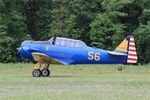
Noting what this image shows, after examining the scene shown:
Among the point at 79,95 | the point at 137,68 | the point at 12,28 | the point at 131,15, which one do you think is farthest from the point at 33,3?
the point at 79,95

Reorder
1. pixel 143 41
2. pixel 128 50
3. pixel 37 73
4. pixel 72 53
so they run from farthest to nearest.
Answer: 1. pixel 143 41
2. pixel 128 50
3. pixel 72 53
4. pixel 37 73

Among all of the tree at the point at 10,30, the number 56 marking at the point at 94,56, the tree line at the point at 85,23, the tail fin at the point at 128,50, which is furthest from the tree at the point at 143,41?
the number 56 marking at the point at 94,56

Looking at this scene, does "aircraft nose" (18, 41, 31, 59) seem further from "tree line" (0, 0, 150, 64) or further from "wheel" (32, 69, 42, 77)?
"tree line" (0, 0, 150, 64)

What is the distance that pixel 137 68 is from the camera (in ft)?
138

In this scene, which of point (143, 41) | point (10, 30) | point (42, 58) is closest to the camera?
point (42, 58)

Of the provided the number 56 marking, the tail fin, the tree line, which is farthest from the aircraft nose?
the tree line

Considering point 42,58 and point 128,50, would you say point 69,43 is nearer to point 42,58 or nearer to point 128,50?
point 42,58

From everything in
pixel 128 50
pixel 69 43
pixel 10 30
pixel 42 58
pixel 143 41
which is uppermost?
pixel 10 30

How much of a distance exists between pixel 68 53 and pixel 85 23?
27.8 meters

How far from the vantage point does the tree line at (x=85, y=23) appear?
56.9 metres

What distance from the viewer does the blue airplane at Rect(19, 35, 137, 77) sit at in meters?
32.8

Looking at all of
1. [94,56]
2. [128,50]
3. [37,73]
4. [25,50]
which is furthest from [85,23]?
[37,73]

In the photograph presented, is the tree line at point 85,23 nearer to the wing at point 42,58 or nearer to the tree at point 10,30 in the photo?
the tree at point 10,30

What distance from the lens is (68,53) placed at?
3331 cm
